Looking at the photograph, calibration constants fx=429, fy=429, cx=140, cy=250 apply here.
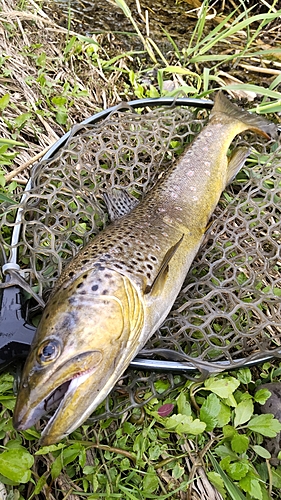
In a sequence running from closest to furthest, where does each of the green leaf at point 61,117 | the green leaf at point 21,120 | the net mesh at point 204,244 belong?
the net mesh at point 204,244 < the green leaf at point 21,120 < the green leaf at point 61,117

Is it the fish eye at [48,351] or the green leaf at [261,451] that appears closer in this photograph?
the fish eye at [48,351]

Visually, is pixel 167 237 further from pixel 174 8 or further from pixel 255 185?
Result: pixel 174 8

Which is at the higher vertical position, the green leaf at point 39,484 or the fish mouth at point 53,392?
the fish mouth at point 53,392

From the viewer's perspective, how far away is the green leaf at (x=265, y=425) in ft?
6.81

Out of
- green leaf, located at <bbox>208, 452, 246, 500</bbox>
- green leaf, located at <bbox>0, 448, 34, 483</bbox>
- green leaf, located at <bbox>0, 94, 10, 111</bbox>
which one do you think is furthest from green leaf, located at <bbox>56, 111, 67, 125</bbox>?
green leaf, located at <bbox>208, 452, 246, 500</bbox>

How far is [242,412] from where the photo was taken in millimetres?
2145

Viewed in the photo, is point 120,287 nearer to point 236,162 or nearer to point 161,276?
point 161,276

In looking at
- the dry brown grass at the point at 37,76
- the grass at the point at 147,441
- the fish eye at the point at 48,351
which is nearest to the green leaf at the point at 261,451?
the grass at the point at 147,441

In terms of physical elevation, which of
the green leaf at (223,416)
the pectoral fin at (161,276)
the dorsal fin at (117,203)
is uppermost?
the dorsal fin at (117,203)

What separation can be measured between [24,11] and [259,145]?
220 centimetres

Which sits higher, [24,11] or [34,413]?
[24,11]

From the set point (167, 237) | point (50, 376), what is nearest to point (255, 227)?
point (167, 237)

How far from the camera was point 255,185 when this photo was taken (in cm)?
263

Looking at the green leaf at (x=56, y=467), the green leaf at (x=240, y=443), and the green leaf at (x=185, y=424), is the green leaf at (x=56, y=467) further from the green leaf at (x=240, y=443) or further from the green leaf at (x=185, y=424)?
the green leaf at (x=240, y=443)
